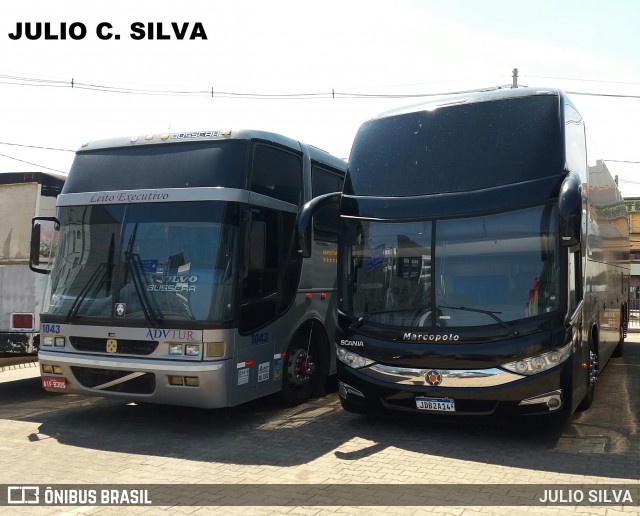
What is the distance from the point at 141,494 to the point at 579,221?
182 inches

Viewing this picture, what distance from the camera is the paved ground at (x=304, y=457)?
530cm

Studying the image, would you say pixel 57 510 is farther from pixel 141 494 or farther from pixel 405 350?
pixel 405 350

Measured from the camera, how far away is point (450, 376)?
682cm

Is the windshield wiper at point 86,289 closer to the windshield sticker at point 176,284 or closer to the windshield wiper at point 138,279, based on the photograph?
the windshield wiper at point 138,279

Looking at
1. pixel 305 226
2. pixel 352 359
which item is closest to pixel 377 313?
pixel 352 359

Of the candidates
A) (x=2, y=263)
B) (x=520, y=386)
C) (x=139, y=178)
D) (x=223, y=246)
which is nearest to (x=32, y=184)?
(x=2, y=263)

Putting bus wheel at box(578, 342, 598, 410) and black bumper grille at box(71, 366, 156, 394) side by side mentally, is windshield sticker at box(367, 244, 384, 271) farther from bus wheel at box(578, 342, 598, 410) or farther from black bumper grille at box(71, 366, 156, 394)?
bus wheel at box(578, 342, 598, 410)

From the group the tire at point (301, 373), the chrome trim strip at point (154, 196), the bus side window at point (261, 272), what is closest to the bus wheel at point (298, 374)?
the tire at point (301, 373)

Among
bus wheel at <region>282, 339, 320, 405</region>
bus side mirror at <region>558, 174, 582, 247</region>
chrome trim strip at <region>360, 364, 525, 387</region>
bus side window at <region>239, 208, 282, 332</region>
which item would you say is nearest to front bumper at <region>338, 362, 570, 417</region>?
chrome trim strip at <region>360, 364, 525, 387</region>

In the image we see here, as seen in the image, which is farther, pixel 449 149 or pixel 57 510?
pixel 449 149

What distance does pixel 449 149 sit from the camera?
7430mm

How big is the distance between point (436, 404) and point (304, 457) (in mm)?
1473

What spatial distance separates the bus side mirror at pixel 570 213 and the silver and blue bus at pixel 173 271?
3.32 metres

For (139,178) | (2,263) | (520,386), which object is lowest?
(520,386)
